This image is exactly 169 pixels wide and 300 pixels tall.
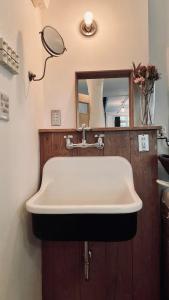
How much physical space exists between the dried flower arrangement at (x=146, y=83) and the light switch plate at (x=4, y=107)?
0.93m

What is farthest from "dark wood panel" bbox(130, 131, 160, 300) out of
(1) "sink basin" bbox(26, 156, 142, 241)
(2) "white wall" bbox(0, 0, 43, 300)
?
(2) "white wall" bbox(0, 0, 43, 300)

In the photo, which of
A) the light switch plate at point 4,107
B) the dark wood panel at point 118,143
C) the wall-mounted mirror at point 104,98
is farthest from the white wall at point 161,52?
the light switch plate at point 4,107

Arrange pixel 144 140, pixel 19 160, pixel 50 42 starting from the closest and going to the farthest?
pixel 19 160 → pixel 50 42 → pixel 144 140

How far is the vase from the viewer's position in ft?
5.66

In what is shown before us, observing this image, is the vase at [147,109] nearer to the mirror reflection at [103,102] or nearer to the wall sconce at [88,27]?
the mirror reflection at [103,102]

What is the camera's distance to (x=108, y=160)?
1628 millimetres

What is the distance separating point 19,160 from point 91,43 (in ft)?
3.33

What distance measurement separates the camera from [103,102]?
69.9 inches

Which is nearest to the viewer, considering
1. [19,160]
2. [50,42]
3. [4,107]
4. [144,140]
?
[4,107]

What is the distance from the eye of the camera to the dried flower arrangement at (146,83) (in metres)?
1.69

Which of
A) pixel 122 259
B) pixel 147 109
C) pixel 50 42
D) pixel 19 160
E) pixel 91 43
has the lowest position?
pixel 122 259

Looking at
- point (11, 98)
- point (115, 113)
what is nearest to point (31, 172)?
point (11, 98)

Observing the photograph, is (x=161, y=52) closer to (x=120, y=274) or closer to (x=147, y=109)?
(x=147, y=109)

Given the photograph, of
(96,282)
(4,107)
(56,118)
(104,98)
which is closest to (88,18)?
(104,98)
